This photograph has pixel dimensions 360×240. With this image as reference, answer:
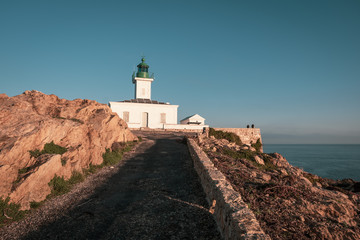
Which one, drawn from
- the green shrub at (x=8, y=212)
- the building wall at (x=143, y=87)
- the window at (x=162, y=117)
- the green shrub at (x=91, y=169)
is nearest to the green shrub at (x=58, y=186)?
the green shrub at (x=8, y=212)

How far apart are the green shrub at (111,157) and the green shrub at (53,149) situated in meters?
2.63

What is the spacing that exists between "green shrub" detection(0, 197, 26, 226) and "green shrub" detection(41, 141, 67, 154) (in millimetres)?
2564

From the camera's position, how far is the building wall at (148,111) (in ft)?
117

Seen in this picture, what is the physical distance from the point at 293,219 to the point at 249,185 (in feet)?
7.08

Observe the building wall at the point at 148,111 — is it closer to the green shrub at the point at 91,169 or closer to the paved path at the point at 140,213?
the green shrub at the point at 91,169

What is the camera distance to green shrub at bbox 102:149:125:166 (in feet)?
35.7

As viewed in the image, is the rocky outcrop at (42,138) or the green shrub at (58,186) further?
the green shrub at (58,186)

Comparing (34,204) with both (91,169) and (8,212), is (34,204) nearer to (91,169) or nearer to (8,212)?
(8,212)

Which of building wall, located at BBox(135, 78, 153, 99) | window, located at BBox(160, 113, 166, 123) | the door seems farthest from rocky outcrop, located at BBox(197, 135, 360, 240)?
building wall, located at BBox(135, 78, 153, 99)

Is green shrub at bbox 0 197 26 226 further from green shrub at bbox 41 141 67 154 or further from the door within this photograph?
the door

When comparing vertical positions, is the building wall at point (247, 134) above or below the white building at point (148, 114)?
below

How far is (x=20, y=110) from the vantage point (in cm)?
873

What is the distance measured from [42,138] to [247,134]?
24981 mm

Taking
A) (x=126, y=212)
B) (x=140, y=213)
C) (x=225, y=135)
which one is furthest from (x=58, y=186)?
(x=225, y=135)
